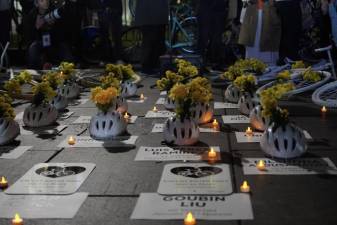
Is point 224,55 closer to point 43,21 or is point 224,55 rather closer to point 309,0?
point 309,0

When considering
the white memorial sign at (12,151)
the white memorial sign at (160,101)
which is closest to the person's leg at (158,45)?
the white memorial sign at (160,101)

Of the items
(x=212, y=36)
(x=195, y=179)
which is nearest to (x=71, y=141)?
(x=195, y=179)

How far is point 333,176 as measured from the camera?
412 cm

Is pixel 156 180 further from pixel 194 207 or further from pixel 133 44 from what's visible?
pixel 133 44

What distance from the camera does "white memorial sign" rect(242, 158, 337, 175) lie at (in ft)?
13.9

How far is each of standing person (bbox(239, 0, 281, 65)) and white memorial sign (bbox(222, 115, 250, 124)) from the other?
11.7 ft

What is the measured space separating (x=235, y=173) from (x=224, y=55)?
8.18m

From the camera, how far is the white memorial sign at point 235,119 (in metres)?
6.21

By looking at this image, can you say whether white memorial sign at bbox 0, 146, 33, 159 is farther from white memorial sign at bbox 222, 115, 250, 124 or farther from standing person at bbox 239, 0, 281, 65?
standing person at bbox 239, 0, 281, 65

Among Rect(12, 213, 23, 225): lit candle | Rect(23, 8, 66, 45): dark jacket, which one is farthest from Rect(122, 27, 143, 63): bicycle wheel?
Rect(12, 213, 23, 225): lit candle

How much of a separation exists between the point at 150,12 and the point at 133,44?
311 cm

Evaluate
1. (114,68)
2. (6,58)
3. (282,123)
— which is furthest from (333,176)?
(6,58)

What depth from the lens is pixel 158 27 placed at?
10789 millimetres

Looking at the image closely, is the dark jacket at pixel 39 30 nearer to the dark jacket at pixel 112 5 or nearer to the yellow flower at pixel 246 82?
the dark jacket at pixel 112 5
